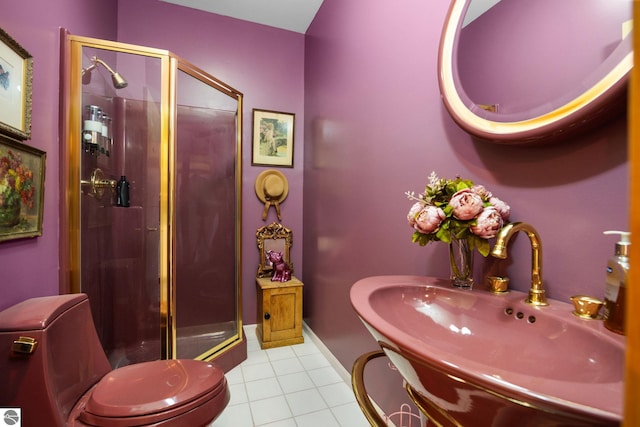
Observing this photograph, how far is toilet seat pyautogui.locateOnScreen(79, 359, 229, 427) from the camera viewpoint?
0.91 m

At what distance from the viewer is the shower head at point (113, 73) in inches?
60.7

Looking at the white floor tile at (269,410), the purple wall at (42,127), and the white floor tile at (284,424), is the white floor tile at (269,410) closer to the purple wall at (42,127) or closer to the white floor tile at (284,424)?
the white floor tile at (284,424)

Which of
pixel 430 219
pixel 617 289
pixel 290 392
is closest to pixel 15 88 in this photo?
pixel 430 219

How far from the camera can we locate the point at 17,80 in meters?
1.00

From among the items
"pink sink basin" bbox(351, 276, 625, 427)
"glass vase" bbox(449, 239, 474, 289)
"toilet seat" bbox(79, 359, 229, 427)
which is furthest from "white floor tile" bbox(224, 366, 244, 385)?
"glass vase" bbox(449, 239, 474, 289)

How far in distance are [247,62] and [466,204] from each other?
241 centimetres

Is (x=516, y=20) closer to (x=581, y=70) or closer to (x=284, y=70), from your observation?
(x=581, y=70)

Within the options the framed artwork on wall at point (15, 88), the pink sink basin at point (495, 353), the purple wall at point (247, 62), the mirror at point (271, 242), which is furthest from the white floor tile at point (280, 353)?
the framed artwork on wall at point (15, 88)

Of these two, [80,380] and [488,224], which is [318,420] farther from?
[488,224]

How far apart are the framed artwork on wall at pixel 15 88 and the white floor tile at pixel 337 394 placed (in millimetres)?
1878

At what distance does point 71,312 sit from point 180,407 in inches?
20.9

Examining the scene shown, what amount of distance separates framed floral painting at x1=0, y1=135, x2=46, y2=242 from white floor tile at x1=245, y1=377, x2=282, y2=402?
Result: 1.35 m

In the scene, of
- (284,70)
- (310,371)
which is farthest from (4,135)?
(284,70)

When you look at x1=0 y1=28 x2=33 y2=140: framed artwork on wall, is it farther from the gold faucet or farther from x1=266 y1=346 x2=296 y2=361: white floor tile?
x1=266 y1=346 x2=296 y2=361: white floor tile
